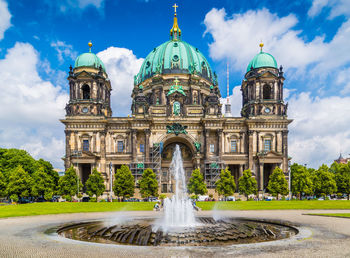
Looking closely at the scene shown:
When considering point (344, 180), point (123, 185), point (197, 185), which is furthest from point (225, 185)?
point (344, 180)

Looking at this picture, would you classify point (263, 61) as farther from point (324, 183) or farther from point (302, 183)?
point (324, 183)

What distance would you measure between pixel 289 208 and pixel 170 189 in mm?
32564

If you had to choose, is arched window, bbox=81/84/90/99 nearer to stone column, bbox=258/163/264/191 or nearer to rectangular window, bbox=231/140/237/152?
rectangular window, bbox=231/140/237/152

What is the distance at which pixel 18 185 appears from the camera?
2047 inches

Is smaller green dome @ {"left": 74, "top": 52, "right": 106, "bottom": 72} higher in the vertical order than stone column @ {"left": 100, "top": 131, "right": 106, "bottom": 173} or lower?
higher

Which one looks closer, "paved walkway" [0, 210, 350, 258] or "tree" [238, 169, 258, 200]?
"paved walkway" [0, 210, 350, 258]

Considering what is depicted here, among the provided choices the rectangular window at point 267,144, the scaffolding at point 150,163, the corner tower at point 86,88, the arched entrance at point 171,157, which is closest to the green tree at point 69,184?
the scaffolding at point 150,163

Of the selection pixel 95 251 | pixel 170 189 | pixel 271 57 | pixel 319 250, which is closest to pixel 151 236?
pixel 95 251

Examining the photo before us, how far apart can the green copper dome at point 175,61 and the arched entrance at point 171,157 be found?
61.8ft

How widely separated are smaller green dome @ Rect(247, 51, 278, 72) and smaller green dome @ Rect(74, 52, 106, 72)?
3538cm

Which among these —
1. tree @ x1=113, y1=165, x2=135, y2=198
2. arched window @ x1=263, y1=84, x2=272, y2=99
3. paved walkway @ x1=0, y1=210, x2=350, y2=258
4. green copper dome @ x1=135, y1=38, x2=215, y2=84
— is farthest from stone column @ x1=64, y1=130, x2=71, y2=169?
paved walkway @ x1=0, y1=210, x2=350, y2=258

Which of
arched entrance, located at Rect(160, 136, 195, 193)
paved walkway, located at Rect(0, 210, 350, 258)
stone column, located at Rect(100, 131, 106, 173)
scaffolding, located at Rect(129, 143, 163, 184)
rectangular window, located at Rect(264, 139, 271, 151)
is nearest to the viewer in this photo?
paved walkway, located at Rect(0, 210, 350, 258)

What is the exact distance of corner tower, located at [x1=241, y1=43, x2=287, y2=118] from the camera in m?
66.6

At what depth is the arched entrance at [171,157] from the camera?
67.5 meters
